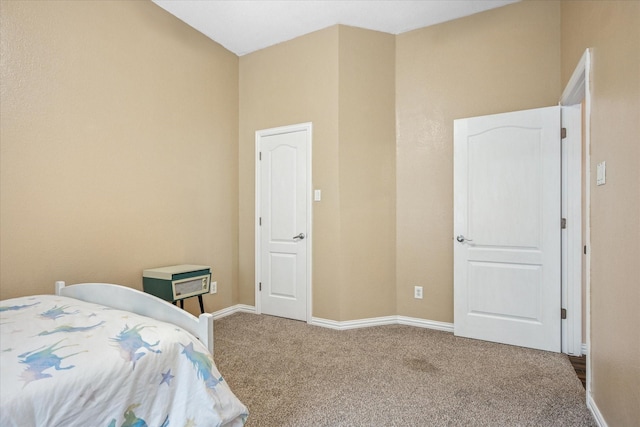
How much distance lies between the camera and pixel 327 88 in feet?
11.3

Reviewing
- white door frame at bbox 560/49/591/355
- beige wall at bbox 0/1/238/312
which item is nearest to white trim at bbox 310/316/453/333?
white door frame at bbox 560/49/591/355

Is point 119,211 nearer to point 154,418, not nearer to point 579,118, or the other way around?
point 154,418

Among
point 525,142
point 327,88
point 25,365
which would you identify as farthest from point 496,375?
point 327,88

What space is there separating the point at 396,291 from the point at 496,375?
51.0 inches

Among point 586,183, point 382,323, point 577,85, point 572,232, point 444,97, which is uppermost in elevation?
point 444,97

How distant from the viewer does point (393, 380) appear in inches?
90.1

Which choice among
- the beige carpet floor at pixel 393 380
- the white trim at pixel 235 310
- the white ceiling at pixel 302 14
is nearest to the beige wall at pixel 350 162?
the white ceiling at pixel 302 14

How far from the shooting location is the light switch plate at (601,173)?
174 centimetres

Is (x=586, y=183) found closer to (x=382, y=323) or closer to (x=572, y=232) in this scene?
(x=572, y=232)

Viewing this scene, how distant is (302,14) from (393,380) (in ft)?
10.2

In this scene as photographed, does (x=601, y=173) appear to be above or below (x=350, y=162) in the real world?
below

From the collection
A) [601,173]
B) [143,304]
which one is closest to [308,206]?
[143,304]

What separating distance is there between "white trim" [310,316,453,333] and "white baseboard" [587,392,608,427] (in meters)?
1.34

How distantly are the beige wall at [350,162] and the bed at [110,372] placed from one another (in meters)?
2.06
